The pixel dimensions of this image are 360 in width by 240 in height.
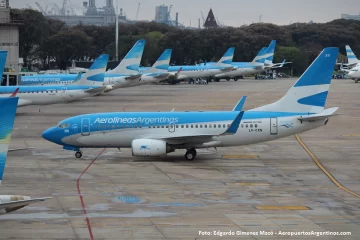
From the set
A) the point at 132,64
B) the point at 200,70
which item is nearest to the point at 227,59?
the point at 200,70

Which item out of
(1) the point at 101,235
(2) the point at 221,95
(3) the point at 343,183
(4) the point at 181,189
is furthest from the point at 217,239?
(2) the point at 221,95

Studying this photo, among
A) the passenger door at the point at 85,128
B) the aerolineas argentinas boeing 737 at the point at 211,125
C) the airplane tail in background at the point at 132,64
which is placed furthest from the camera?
the airplane tail in background at the point at 132,64

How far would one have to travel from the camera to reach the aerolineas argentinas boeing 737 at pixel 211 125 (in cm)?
4441

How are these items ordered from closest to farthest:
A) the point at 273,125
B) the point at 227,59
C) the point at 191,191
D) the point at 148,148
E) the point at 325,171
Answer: the point at 191,191 → the point at 325,171 → the point at 148,148 → the point at 273,125 → the point at 227,59

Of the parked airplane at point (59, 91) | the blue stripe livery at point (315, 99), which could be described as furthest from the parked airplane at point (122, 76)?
the blue stripe livery at point (315, 99)

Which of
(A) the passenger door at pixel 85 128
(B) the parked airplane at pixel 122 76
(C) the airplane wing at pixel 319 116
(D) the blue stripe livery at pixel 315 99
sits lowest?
(B) the parked airplane at pixel 122 76

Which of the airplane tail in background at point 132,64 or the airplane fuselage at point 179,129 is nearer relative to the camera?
the airplane fuselage at point 179,129

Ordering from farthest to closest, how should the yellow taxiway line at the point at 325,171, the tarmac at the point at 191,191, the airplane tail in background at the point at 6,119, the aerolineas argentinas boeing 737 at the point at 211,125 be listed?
the aerolineas argentinas boeing 737 at the point at 211,125 → the yellow taxiway line at the point at 325,171 → the tarmac at the point at 191,191 → the airplane tail in background at the point at 6,119

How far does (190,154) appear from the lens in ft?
147

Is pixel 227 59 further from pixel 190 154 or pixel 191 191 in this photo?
pixel 191 191

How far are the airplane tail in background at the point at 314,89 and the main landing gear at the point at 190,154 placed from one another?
19.3 feet

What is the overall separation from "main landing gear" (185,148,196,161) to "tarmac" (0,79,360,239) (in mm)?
432

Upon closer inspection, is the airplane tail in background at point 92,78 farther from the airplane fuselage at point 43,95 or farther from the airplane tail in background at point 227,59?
the airplane tail in background at point 227,59

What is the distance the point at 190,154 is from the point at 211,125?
2.16 meters
